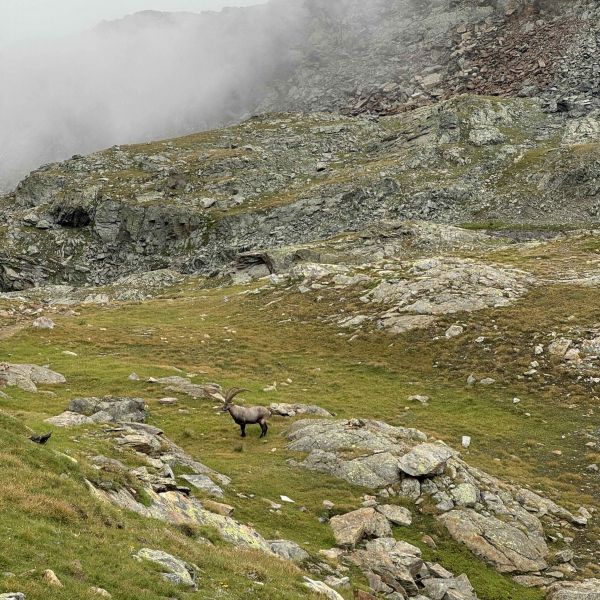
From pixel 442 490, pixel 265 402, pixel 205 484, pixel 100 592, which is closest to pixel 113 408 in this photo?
pixel 205 484

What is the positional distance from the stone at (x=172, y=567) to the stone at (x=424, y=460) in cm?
1190

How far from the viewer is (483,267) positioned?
183 feet

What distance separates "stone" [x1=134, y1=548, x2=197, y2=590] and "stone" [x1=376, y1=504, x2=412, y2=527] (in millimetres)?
9557

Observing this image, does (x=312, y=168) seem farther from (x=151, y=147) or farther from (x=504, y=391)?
(x=504, y=391)

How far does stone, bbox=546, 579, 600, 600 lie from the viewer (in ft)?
58.9

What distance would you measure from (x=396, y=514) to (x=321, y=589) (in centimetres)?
716

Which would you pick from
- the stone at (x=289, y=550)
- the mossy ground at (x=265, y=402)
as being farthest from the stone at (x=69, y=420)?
the stone at (x=289, y=550)

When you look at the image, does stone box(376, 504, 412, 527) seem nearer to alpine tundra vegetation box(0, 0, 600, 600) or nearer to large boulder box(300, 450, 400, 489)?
alpine tundra vegetation box(0, 0, 600, 600)

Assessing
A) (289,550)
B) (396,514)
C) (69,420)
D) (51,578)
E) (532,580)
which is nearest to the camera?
(51,578)

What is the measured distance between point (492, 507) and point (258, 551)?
1059 cm

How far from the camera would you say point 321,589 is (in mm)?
15359

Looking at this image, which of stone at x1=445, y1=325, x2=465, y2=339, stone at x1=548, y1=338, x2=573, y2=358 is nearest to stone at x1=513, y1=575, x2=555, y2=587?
stone at x1=548, y1=338, x2=573, y2=358

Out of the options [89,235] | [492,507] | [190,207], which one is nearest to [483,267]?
[492,507]

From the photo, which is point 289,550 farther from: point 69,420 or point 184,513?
point 69,420
